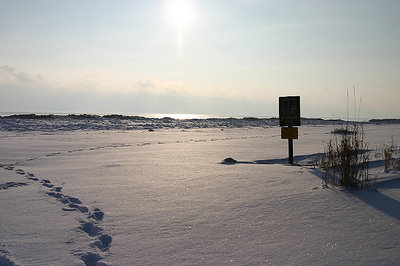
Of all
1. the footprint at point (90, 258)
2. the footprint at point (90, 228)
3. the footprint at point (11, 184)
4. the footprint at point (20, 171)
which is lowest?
the footprint at point (90, 258)

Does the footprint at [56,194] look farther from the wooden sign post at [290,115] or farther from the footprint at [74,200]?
the wooden sign post at [290,115]

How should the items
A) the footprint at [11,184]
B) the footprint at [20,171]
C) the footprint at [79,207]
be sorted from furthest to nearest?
the footprint at [20,171] → the footprint at [11,184] → the footprint at [79,207]

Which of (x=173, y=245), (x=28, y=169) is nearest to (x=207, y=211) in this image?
(x=173, y=245)

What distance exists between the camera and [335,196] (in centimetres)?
347

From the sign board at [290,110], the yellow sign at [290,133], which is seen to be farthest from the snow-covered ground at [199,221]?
the sign board at [290,110]

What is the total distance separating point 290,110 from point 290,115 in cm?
11

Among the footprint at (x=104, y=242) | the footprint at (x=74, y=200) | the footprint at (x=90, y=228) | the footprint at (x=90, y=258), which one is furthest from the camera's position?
the footprint at (x=74, y=200)

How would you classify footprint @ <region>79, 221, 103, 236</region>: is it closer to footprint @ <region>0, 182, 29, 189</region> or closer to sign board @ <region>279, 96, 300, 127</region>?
footprint @ <region>0, 182, 29, 189</region>

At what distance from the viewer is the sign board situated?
695cm

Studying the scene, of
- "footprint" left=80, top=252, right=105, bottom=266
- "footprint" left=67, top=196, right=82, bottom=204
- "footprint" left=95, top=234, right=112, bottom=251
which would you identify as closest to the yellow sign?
"footprint" left=67, top=196, right=82, bottom=204

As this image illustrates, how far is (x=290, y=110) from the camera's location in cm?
701

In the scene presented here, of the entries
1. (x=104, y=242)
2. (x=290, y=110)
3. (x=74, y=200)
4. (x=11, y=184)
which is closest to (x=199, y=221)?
(x=104, y=242)

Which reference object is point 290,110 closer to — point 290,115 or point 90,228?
point 290,115

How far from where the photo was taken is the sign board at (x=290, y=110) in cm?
695
